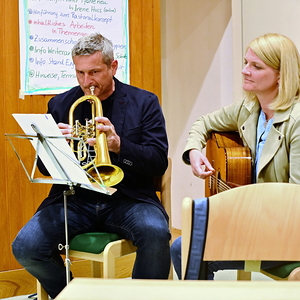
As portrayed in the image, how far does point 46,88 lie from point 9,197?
2.12 ft

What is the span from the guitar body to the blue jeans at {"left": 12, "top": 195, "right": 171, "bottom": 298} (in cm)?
34

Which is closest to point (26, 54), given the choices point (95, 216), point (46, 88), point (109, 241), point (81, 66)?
point (46, 88)

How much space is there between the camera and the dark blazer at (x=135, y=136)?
2133mm

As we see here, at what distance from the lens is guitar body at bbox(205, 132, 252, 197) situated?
210 cm

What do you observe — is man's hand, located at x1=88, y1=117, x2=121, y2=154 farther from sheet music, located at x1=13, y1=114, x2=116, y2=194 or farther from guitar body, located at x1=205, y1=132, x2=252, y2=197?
guitar body, located at x1=205, y1=132, x2=252, y2=197

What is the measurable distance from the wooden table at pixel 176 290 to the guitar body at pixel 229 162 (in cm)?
125

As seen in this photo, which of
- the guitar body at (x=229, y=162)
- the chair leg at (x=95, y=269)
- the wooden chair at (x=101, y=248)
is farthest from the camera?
the chair leg at (x=95, y=269)

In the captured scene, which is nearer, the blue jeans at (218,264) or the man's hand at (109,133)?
the blue jeans at (218,264)

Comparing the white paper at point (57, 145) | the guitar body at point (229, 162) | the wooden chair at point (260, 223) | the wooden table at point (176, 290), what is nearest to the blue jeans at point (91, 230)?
the guitar body at point (229, 162)

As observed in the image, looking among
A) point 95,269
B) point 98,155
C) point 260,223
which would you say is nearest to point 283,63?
point 98,155

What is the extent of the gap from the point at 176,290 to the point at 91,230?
1336mm

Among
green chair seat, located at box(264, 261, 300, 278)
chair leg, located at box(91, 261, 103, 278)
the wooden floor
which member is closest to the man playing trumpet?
chair leg, located at box(91, 261, 103, 278)

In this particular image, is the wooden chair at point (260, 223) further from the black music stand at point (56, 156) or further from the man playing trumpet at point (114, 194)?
the man playing trumpet at point (114, 194)

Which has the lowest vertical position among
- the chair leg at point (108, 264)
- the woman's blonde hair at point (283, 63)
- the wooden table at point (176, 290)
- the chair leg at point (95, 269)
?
the chair leg at point (95, 269)
